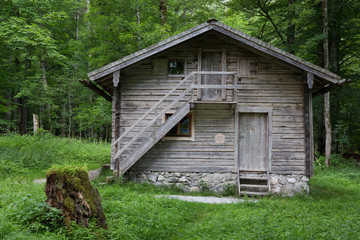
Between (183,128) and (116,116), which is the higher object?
(116,116)

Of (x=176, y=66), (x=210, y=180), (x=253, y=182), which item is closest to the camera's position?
(x=210, y=180)

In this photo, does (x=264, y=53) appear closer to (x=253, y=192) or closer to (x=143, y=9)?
(x=253, y=192)

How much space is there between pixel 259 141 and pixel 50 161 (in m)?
10.7

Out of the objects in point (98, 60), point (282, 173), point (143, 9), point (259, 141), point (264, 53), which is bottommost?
point (282, 173)

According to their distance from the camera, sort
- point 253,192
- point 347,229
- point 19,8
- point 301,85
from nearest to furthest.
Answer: point 347,229, point 253,192, point 301,85, point 19,8

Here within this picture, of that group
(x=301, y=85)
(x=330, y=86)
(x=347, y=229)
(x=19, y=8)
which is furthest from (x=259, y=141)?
(x=19, y=8)

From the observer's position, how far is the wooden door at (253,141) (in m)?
11.2

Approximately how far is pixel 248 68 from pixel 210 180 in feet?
16.8

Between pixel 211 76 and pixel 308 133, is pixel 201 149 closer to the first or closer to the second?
pixel 211 76

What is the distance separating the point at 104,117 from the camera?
20375 mm

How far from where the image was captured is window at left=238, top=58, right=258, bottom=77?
37.3 feet

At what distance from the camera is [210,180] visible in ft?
36.3

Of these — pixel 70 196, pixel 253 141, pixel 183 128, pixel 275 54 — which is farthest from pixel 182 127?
pixel 70 196

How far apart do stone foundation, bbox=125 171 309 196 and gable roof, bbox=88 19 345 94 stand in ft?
14.2
